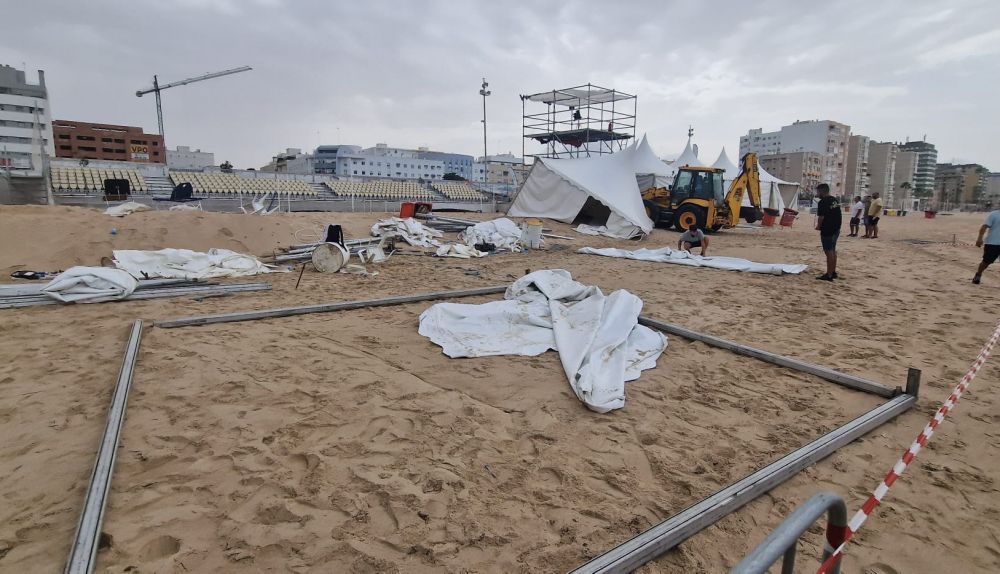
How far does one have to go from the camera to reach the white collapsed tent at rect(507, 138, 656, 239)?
16.7 m

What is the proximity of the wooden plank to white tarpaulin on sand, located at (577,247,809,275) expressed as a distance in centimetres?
495

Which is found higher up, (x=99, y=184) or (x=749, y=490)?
(x=99, y=184)

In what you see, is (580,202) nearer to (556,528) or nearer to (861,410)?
(861,410)

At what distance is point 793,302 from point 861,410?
3.84m

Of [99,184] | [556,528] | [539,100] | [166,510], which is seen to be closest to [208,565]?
[166,510]

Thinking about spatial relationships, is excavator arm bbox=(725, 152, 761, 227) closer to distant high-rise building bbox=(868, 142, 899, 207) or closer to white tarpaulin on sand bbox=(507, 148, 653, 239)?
white tarpaulin on sand bbox=(507, 148, 653, 239)

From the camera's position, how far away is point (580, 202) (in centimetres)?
1789

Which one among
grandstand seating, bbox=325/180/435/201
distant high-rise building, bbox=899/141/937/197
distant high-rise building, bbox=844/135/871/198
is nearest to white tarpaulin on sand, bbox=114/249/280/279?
grandstand seating, bbox=325/180/435/201

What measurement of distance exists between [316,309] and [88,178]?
96.0 ft

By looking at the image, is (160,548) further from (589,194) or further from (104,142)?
(104,142)

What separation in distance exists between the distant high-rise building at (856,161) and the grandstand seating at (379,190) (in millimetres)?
88504

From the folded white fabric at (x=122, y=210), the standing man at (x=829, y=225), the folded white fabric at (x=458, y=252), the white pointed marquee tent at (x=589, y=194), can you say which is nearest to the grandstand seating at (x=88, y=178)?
the folded white fabric at (x=122, y=210)

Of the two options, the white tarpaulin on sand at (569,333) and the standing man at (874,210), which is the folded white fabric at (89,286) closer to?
the white tarpaulin on sand at (569,333)

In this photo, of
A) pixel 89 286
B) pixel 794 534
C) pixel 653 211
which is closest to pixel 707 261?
pixel 653 211
